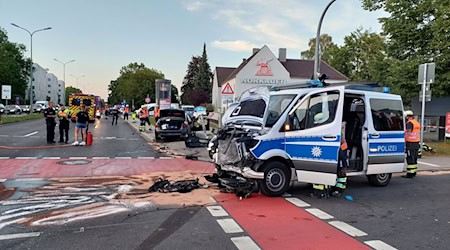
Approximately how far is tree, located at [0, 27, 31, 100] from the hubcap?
78.4m

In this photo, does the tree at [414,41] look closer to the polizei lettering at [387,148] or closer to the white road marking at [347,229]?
the polizei lettering at [387,148]

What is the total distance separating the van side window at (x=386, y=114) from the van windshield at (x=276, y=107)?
1967 mm

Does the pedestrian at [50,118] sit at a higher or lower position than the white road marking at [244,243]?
higher

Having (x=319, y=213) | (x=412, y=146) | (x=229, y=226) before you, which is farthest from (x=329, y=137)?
(x=412, y=146)

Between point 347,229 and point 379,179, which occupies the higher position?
point 379,179

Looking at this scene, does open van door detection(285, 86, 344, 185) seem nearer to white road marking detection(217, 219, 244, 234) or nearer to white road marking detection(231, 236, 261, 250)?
white road marking detection(217, 219, 244, 234)

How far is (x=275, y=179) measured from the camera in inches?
279

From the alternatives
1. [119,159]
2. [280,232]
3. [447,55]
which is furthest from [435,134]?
[280,232]

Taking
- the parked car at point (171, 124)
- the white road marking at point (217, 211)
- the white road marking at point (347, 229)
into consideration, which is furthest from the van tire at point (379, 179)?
the parked car at point (171, 124)

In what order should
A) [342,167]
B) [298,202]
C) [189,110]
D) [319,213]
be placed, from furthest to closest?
[189,110] → [342,167] → [298,202] → [319,213]

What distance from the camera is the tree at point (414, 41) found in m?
18.5

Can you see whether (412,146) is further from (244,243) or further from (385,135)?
(244,243)

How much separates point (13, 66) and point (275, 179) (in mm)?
86452

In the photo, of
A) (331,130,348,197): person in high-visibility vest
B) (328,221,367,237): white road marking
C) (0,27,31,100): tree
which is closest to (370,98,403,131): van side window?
(331,130,348,197): person in high-visibility vest
